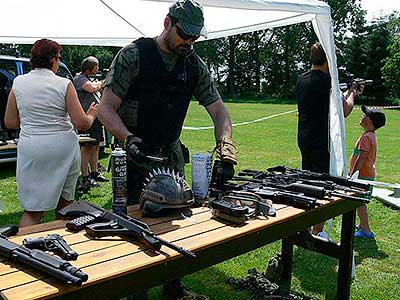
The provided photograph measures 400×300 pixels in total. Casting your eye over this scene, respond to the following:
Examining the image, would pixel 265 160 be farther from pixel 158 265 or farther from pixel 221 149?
pixel 158 265

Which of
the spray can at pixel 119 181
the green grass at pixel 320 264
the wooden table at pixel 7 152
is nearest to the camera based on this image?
the spray can at pixel 119 181

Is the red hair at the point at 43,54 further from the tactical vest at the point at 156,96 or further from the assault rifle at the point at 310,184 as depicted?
the assault rifle at the point at 310,184

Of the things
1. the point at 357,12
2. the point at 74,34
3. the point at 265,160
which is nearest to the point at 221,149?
the point at 74,34

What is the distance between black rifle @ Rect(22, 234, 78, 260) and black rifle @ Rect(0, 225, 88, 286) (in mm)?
67

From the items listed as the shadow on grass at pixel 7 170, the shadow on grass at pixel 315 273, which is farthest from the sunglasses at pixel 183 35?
the shadow on grass at pixel 7 170

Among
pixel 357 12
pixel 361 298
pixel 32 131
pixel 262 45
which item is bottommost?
pixel 361 298

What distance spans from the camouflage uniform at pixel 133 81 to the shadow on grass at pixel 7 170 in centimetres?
534

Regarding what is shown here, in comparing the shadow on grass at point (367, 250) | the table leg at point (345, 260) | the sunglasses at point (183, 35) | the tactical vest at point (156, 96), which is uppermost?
the sunglasses at point (183, 35)

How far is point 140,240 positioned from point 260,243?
0.69 metres

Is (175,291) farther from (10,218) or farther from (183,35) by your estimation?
(10,218)

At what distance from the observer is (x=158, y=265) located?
190 cm

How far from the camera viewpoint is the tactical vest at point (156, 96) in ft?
10.0

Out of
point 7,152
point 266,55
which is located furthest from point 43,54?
point 266,55

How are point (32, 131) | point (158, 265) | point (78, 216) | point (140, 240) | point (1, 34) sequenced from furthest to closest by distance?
1. point (1, 34)
2. point (32, 131)
3. point (78, 216)
4. point (140, 240)
5. point (158, 265)
